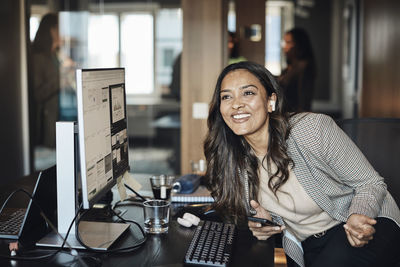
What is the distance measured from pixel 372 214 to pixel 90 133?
1.04 metres

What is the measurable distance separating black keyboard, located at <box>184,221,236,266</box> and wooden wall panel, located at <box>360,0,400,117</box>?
9.71 ft

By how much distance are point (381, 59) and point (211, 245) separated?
370 centimetres

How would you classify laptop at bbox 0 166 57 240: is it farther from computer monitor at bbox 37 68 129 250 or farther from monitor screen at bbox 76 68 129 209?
monitor screen at bbox 76 68 129 209

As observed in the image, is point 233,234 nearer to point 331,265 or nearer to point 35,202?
point 331,265

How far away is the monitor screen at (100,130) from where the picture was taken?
4.66 feet

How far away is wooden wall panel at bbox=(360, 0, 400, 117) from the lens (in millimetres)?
4344

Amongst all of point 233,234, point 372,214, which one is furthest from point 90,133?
point 372,214

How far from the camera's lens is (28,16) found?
4.28m

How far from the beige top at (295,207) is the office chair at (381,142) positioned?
0.43 m

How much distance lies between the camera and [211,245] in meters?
1.53

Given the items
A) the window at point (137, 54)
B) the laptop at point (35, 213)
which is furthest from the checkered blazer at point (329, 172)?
the window at point (137, 54)

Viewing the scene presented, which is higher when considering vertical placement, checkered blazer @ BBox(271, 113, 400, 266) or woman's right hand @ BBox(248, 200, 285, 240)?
checkered blazer @ BBox(271, 113, 400, 266)

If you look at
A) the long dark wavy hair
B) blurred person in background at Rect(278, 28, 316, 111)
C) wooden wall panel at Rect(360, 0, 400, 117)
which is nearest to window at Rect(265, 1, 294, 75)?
wooden wall panel at Rect(360, 0, 400, 117)

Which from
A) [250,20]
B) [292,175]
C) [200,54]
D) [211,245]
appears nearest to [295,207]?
[292,175]
